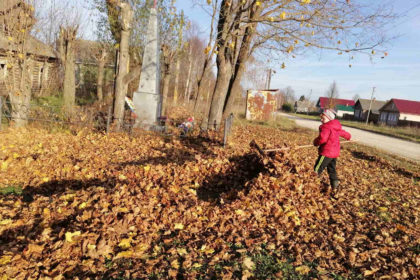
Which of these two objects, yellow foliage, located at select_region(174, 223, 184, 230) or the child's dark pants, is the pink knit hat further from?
yellow foliage, located at select_region(174, 223, 184, 230)

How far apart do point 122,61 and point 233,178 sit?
6.19m

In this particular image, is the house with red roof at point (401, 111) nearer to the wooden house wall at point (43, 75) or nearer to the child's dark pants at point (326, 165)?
the child's dark pants at point (326, 165)

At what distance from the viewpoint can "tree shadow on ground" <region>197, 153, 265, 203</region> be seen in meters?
5.14

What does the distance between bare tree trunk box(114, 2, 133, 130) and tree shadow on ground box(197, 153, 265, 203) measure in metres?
4.63

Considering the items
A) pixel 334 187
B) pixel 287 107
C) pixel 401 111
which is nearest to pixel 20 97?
pixel 334 187

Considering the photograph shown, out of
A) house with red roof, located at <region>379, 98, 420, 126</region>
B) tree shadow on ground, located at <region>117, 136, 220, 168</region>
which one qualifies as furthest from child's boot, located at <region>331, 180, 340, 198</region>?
house with red roof, located at <region>379, 98, 420, 126</region>

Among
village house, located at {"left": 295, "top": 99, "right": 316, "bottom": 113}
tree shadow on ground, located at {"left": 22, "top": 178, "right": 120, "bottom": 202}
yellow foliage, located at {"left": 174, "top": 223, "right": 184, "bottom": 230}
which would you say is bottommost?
tree shadow on ground, located at {"left": 22, "top": 178, "right": 120, "bottom": 202}

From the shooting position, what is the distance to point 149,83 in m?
10.4

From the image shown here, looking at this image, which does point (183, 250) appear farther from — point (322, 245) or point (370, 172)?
point (370, 172)

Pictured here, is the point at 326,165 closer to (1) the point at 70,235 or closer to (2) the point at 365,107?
(1) the point at 70,235

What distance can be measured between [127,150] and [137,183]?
→ 275 cm

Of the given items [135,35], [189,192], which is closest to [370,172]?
[189,192]

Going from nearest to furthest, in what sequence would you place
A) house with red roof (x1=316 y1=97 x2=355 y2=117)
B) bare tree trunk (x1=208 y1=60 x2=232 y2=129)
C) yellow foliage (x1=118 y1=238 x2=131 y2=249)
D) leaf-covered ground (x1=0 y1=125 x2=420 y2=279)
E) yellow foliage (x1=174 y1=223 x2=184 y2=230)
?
leaf-covered ground (x1=0 y1=125 x2=420 y2=279) < yellow foliage (x1=118 y1=238 x2=131 y2=249) < yellow foliage (x1=174 y1=223 x2=184 y2=230) < bare tree trunk (x1=208 y1=60 x2=232 y2=129) < house with red roof (x1=316 y1=97 x2=355 y2=117)

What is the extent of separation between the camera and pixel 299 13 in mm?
8336
